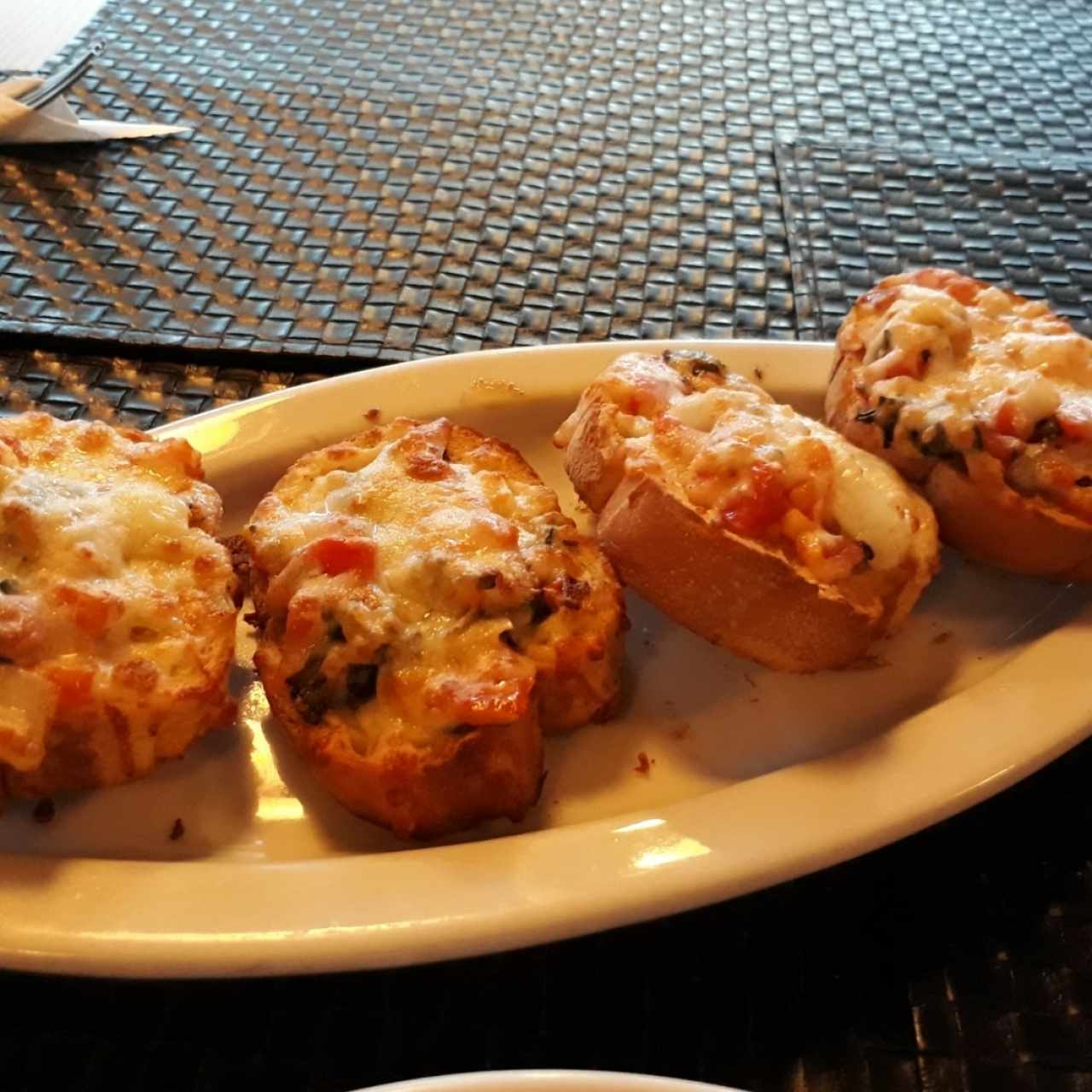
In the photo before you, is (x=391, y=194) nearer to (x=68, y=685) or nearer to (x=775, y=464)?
(x=775, y=464)

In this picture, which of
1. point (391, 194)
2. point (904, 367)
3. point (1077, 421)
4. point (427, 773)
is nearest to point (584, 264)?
point (391, 194)

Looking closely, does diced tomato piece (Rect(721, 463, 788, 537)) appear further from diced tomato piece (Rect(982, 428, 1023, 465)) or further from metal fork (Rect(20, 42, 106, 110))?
metal fork (Rect(20, 42, 106, 110))

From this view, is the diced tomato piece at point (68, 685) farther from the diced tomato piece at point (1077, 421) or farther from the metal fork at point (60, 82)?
the metal fork at point (60, 82)

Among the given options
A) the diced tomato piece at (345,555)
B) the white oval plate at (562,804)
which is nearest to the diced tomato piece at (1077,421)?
the white oval plate at (562,804)

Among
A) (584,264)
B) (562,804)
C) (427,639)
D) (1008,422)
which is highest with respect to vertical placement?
(1008,422)

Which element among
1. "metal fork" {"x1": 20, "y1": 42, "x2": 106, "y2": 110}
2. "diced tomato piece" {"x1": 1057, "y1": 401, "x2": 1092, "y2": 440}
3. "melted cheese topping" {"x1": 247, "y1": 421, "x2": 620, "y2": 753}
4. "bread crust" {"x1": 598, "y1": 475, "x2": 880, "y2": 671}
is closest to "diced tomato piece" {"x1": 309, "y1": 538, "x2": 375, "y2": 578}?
"melted cheese topping" {"x1": 247, "y1": 421, "x2": 620, "y2": 753}

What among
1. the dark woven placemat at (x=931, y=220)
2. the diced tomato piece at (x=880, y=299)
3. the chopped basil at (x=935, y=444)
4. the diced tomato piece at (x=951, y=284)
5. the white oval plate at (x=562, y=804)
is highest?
the diced tomato piece at (x=951, y=284)
